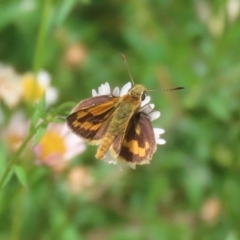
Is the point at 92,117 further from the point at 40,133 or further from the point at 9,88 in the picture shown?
the point at 9,88

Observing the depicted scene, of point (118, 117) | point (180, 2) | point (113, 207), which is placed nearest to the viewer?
point (118, 117)

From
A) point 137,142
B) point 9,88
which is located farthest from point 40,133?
point 9,88

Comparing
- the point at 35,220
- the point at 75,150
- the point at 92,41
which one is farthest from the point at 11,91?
the point at 92,41

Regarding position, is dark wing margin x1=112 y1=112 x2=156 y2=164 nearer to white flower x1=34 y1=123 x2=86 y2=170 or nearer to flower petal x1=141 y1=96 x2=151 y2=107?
flower petal x1=141 y1=96 x2=151 y2=107

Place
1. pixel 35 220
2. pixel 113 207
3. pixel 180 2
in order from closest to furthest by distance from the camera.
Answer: pixel 35 220 → pixel 113 207 → pixel 180 2

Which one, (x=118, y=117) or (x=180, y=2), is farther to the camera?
(x=180, y=2)

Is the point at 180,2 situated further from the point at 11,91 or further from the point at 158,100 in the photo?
the point at 11,91
